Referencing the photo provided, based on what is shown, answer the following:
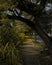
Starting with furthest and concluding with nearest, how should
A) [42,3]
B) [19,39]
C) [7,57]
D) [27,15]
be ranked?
[27,15] < [42,3] < [19,39] < [7,57]

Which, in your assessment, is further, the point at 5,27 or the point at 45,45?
the point at 45,45

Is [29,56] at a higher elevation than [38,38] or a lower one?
lower

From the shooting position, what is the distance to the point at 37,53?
10.1 meters

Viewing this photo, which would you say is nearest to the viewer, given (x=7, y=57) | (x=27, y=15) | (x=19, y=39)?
(x=7, y=57)

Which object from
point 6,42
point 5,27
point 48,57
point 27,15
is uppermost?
point 27,15

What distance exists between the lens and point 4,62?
6770 millimetres

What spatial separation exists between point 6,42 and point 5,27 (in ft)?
1.34

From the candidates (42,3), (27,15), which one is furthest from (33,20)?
(42,3)

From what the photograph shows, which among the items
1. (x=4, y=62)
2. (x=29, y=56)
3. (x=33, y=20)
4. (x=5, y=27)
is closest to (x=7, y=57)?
(x=4, y=62)

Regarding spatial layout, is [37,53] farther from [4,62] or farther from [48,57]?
[4,62]

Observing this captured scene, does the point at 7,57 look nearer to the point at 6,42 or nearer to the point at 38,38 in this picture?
the point at 6,42

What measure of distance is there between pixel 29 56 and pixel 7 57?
9.85 feet

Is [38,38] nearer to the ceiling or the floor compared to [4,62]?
nearer to the ceiling

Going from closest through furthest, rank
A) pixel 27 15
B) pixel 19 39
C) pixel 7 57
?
pixel 7 57, pixel 19 39, pixel 27 15
